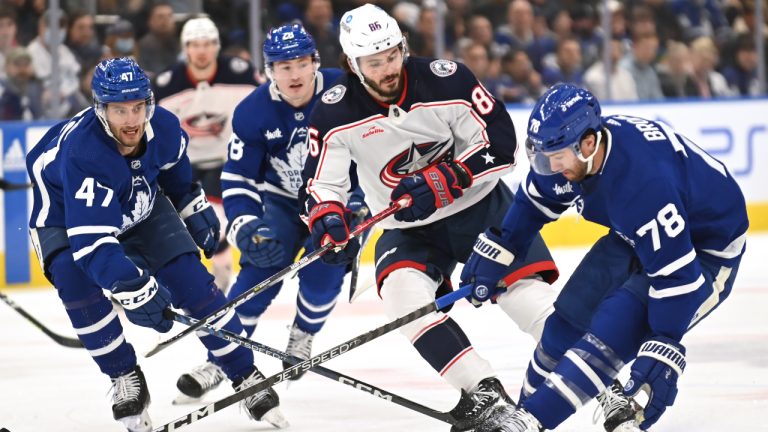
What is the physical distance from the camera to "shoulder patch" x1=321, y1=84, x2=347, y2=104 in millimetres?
3854

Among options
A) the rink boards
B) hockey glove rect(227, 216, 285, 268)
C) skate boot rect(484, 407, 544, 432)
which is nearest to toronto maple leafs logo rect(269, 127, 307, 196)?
hockey glove rect(227, 216, 285, 268)

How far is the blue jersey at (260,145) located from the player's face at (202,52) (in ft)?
5.98

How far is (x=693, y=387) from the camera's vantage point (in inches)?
173

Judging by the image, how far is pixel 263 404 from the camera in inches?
159

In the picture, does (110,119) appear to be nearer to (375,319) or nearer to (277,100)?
(277,100)

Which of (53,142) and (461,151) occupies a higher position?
(53,142)

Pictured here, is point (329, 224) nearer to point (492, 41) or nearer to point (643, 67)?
point (492, 41)

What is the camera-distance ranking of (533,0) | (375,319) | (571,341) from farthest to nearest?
(533,0), (375,319), (571,341)

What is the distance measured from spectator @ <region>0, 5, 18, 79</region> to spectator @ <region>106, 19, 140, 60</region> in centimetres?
50

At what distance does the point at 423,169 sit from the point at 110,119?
0.93 meters

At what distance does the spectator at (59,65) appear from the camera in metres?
7.08

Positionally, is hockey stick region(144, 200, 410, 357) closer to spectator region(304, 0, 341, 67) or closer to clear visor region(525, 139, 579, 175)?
clear visor region(525, 139, 579, 175)

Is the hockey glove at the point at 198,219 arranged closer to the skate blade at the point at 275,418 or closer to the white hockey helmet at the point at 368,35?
the skate blade at the point at 275,418

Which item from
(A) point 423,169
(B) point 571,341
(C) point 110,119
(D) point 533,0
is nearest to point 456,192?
Result: (A) point 423,169
